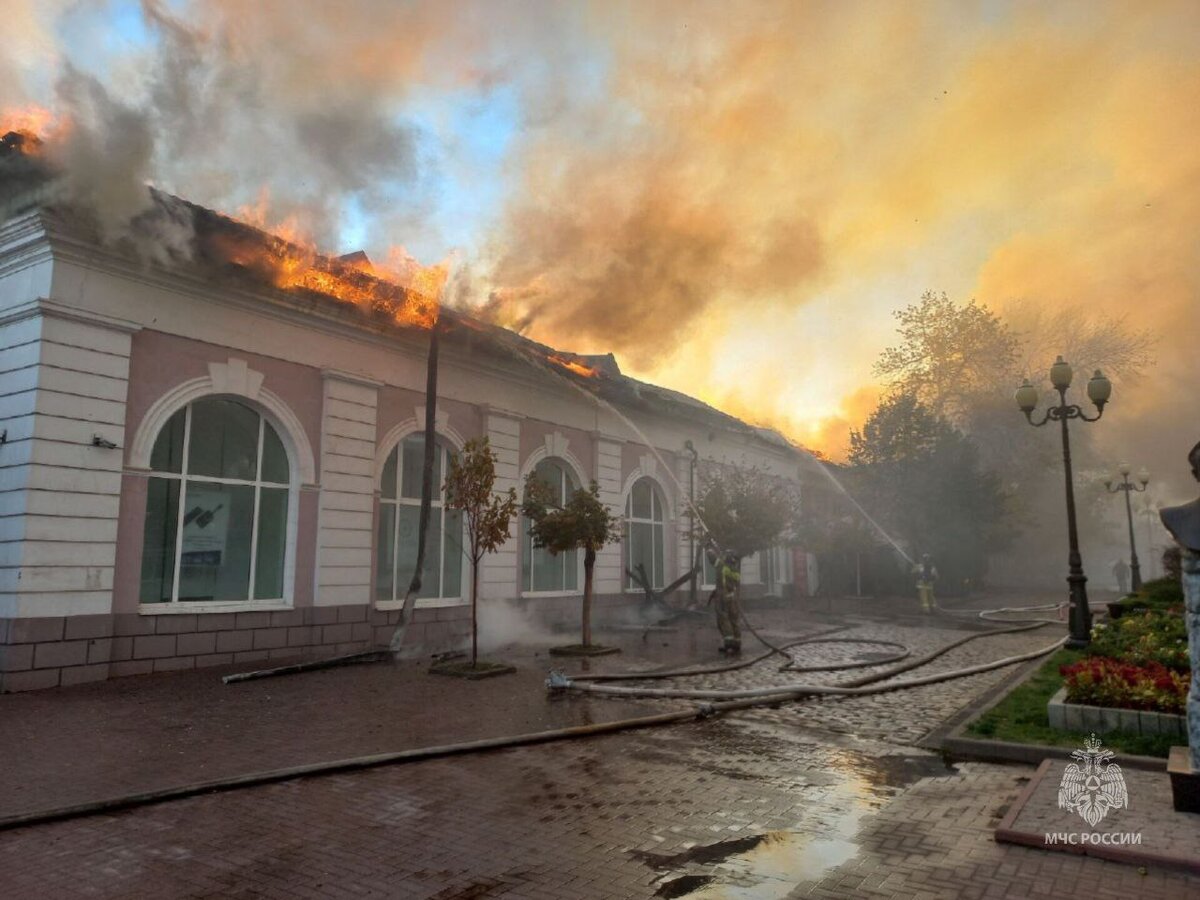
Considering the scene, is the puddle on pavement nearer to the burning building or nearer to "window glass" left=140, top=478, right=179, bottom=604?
the burning building

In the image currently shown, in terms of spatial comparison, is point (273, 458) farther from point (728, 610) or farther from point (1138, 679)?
point (1138, 679)

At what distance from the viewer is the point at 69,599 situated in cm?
1120

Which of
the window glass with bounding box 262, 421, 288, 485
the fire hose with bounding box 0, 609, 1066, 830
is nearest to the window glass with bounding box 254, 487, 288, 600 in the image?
the window glass with bounding box 262, 421, 288, 485

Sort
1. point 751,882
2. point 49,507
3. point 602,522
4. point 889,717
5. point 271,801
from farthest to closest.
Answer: point 602,522, point 49,507, point 889,717, point 271,801, point 751,882

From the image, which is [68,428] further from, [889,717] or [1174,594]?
[1174,594]

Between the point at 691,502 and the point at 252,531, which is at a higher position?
the point at 691,502

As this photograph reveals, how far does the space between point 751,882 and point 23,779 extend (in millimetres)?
5977

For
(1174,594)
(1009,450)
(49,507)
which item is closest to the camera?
(49,507)

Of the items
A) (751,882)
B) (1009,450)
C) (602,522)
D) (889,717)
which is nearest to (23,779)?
(751,882)

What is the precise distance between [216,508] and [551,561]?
366 inches

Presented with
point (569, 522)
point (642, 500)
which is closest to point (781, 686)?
point (569, 522)

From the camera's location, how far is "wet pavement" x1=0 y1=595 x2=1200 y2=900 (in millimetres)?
4500

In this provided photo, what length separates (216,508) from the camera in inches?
528

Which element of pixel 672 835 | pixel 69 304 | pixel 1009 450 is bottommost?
pixel 672 835
